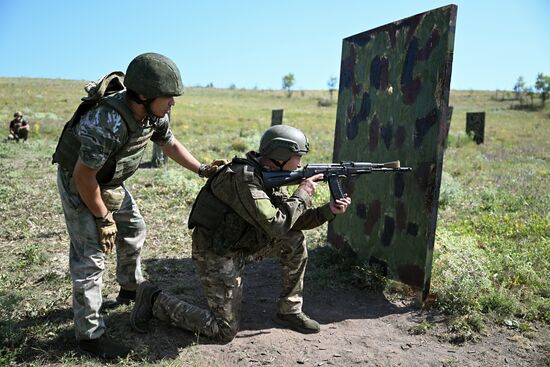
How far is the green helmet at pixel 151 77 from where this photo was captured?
327 cm

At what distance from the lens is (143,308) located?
154 inches

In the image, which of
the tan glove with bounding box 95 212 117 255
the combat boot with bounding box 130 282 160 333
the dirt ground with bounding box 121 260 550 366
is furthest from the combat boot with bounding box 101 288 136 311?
the tan glove with bounding box 95 212 117 255

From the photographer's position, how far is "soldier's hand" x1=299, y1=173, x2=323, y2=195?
381 cm

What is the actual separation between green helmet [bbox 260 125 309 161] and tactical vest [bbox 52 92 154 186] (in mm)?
924

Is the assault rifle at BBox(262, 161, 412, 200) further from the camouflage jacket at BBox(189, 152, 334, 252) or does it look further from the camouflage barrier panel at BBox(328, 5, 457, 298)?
the camouflage barrier panel at BBox(328, 5, 457, 298)

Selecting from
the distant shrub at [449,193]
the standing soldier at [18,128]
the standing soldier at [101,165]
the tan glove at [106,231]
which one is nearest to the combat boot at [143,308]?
the standing soldier at [101,165]

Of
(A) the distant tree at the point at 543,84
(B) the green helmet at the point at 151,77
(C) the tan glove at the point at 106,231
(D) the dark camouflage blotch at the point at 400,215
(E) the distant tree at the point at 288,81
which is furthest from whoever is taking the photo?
(E) the distant tree at the point at 288,81

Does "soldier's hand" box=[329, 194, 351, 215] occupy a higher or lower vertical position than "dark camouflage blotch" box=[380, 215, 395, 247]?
higher

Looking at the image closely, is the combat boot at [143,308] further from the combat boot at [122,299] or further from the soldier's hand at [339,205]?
the soldier's hand at [339,205]

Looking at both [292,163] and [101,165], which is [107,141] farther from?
[292,163]

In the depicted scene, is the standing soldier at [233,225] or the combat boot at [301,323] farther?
the combat boot at [301,323]

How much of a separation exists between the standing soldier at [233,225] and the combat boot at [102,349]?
0.35 metres

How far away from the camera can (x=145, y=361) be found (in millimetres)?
3418

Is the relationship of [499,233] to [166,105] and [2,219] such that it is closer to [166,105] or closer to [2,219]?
[166,105]
